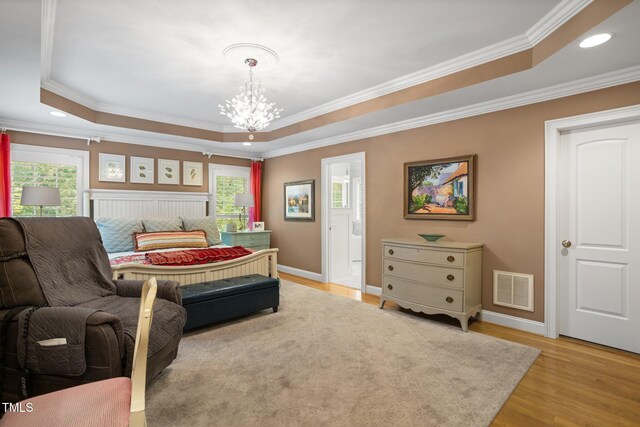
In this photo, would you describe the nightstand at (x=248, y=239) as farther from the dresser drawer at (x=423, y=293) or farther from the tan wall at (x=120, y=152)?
the dresser drawer at (x=423, y=293)

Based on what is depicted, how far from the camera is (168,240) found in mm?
4332

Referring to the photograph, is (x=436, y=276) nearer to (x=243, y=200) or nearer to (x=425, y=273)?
(x=425, y=273)

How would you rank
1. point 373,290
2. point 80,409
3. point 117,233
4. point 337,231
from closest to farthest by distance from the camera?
point 80,409 < point 117,233 < point 373,290 < point 337,231

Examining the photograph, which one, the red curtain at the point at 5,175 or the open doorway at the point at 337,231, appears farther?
the open doorway at the point at 337,231

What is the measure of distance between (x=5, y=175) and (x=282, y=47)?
408cm

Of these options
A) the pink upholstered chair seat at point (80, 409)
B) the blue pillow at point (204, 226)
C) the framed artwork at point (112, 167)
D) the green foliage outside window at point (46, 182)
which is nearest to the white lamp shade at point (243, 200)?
the blue pillow at point (204, 226)

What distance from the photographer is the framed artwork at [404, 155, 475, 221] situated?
3631 mm

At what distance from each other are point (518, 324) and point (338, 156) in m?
3.35

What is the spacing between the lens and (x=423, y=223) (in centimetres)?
406

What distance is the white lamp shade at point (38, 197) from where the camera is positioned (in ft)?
12.1

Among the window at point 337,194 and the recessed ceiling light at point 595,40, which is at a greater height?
the recessed ceiling light at point 595,40

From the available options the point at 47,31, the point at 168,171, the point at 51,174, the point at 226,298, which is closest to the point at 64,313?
the point at 226,298

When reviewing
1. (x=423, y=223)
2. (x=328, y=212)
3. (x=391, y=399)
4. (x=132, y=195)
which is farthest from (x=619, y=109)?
(x=132, y=195)

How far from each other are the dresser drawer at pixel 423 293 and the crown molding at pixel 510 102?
204 centimetres
